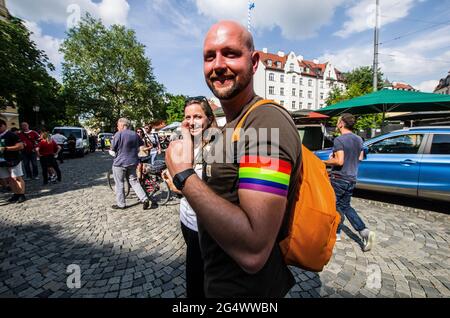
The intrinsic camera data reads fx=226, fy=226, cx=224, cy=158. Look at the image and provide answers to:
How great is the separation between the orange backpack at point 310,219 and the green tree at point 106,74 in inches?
1586

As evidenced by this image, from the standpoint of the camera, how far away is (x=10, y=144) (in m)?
6.02

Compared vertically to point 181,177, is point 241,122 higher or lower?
higher

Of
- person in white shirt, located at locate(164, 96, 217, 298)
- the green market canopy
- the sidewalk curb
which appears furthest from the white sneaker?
the green market canopy

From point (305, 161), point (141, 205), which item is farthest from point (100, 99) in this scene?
point (305, 161)

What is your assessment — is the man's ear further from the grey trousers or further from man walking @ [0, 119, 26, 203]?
man walking @ [0, 119, 26, 203]

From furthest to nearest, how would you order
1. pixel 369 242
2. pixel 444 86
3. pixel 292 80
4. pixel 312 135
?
pixel 444 86 < pixel 292 80 < pixel 312 135 < pixel 369 242

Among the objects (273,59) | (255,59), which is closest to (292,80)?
(273,59)

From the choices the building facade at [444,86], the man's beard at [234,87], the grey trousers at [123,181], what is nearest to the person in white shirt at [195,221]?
the man's beard at [234,87]

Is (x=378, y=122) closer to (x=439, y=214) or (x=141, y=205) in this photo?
(x=439, y=214)

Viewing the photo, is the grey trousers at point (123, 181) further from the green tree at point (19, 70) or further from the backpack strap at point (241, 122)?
the green tree at point (19, 70)

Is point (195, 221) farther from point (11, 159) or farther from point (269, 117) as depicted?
point (11, 159)

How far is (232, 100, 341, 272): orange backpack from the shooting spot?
0.96 meters

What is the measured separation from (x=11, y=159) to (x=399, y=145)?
404 inches

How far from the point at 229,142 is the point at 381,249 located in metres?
4.00
